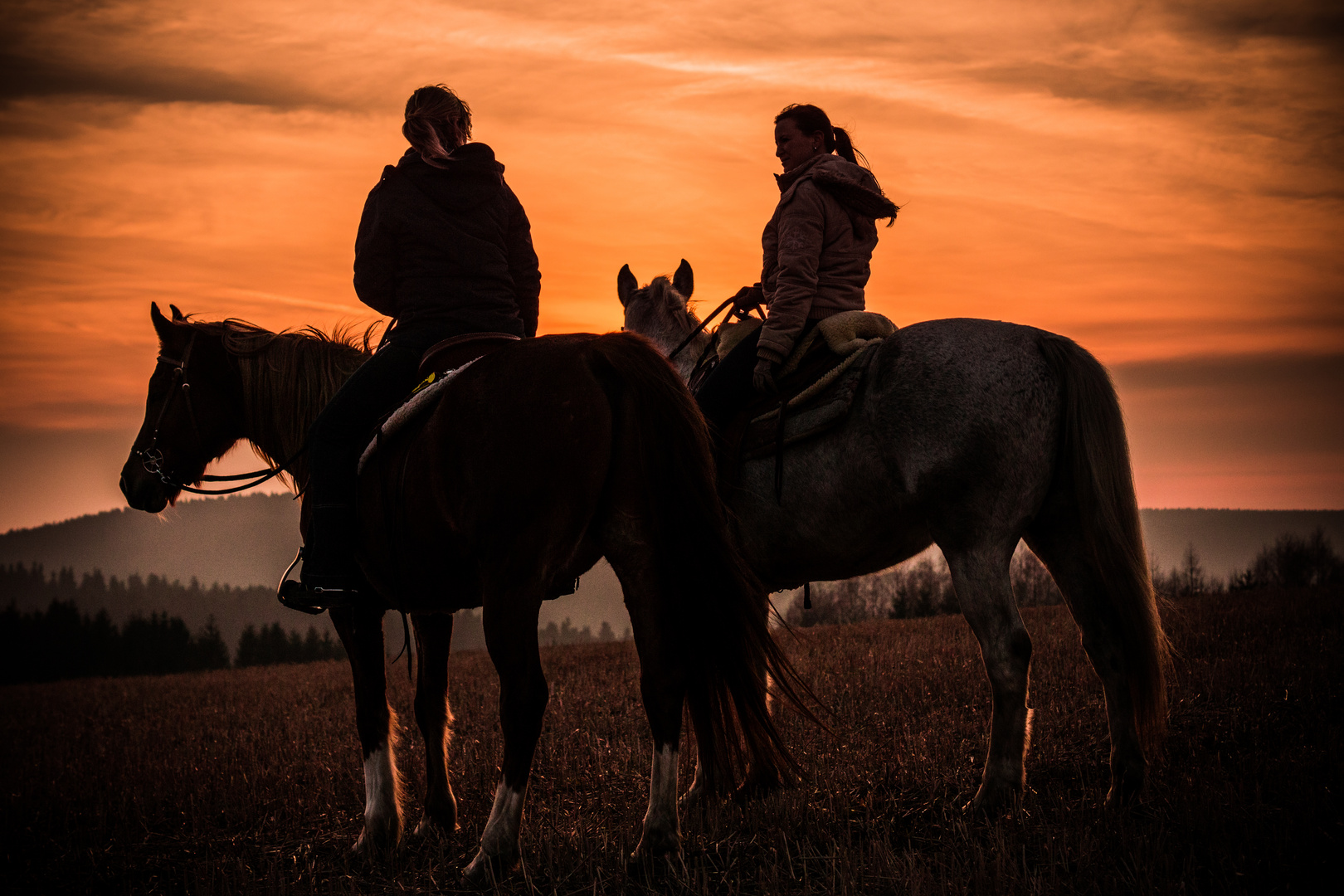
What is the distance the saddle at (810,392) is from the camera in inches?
196

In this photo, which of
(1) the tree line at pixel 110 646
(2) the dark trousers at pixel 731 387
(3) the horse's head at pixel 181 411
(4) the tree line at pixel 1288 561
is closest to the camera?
(2) the dark trousers at pixel 731 387

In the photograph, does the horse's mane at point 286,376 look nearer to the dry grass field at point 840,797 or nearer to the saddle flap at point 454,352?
the saddle flap at point 454,352

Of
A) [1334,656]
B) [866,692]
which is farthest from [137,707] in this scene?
[1334,656]

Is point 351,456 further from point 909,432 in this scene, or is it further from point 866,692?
point 866,692

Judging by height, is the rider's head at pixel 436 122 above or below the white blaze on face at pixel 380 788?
above

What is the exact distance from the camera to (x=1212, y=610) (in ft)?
44.0

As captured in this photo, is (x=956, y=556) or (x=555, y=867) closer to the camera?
(x=555, y=867)

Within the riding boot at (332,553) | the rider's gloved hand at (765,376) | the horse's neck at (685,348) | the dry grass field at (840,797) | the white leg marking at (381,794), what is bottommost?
the dry grass field at (840,797)

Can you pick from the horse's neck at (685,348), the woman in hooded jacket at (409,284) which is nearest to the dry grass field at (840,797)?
the woman in hooded jacket at (409,284)

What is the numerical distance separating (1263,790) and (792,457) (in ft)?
9.12

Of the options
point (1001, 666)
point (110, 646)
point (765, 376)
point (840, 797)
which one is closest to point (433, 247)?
point (765, 376)

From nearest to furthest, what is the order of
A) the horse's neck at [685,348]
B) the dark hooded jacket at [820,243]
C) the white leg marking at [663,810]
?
1. the white leg marking at [663,810]
2. the dark hooded jacket at [820,243]
3. the horse's neck at [685,348]

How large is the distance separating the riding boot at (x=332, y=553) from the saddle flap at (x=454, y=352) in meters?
0.82

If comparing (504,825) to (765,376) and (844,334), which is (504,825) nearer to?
(765,376)
